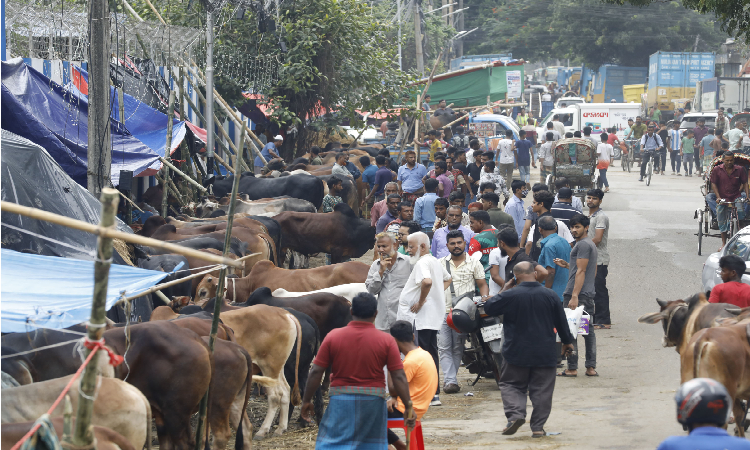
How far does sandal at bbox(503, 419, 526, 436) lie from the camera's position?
7.46m

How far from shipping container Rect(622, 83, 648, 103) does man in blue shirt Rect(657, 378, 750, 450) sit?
47.6 meters

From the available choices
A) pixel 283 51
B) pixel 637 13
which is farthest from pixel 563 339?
pixel 637 13

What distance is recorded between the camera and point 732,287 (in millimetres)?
8016

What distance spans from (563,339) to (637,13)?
161 ft

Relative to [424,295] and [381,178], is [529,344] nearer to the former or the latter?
[424,295]

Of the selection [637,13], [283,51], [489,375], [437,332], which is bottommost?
[489,375]

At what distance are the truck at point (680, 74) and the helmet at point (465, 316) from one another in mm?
37886

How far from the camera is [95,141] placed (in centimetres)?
1034

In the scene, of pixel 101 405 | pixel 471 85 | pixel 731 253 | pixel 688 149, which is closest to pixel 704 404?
pixel 101 405

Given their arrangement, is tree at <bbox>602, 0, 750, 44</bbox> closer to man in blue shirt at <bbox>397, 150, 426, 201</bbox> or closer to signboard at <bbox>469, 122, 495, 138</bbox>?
man in blue shirt at <bbox>397, 150, 426, 201</bbox>

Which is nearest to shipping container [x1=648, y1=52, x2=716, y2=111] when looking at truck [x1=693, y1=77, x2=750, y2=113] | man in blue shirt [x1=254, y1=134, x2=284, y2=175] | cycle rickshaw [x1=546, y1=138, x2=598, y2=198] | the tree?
truck [x1=693, y1=77, x2=750, y2=113]

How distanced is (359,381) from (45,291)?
2.08 meters

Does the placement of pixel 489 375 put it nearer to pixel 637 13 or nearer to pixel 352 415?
pixel 352 415

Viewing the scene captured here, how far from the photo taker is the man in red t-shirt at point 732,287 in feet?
26.1
